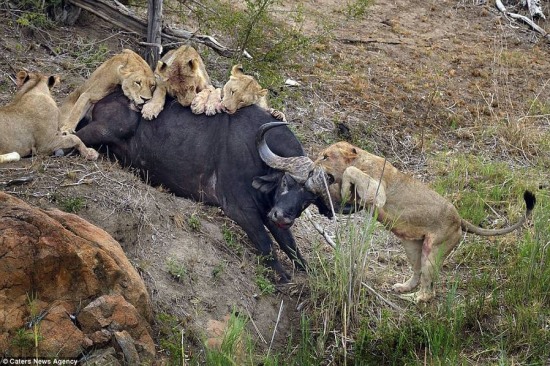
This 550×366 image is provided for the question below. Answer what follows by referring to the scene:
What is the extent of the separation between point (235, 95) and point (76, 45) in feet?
9.96

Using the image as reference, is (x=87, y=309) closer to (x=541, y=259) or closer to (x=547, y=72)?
(x=541, y=259)

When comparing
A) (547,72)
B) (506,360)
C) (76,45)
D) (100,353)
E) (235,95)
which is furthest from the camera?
(547,72)

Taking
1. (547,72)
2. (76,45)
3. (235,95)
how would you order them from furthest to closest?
1. (547,72)
2. (76,45)
3. (235,95)

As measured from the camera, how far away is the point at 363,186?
298 inches

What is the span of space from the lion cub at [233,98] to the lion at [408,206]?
3.09ft

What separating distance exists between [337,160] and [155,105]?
1871 mm

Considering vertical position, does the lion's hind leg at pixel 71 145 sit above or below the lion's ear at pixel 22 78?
below

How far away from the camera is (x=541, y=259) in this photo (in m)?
7.80

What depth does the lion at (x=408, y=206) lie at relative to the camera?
7.68m

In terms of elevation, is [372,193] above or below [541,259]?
above

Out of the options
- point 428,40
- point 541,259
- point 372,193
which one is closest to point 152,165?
point 372,193

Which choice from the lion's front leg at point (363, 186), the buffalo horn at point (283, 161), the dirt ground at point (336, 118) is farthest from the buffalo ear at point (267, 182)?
the lion's front leg at point (363, 186)

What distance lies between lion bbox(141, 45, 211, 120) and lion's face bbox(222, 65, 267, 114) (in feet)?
0.95

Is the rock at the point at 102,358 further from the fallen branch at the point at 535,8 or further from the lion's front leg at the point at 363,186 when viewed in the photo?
the fallen branch at the point at 535,8
